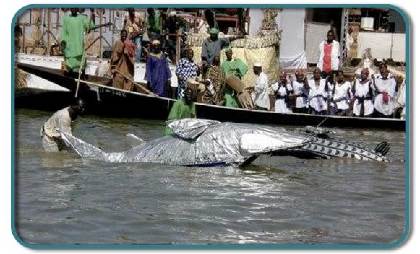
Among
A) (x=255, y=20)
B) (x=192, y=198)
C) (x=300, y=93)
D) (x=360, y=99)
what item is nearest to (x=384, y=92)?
(x=360, y=99)

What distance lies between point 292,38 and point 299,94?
879mm

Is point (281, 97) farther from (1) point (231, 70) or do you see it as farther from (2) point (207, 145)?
(2) point (207, 145)

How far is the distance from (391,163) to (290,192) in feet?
3.55

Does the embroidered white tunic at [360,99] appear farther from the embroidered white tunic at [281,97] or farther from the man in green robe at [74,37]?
the man in green robe at [74,37]

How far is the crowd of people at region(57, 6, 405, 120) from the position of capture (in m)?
9.05

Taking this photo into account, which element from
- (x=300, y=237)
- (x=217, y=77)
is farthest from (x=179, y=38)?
(x=300, y=237)

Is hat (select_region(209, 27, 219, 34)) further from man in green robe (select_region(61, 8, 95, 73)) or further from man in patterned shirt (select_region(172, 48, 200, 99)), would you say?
man in green robe (select_region(61, 8, 95, 73))

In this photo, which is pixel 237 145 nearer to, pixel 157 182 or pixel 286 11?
pixel 157 182

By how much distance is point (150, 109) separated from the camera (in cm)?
972

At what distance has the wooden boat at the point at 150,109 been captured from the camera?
9430 millimetres

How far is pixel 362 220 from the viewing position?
8211 millimetres

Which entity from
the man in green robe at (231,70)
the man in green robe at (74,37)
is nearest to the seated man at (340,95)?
the man in green robe at (231,70)

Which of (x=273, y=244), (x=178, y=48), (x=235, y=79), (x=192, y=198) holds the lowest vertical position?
(x=273, y=244)

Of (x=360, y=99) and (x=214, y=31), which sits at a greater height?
(x=214, y=31)
